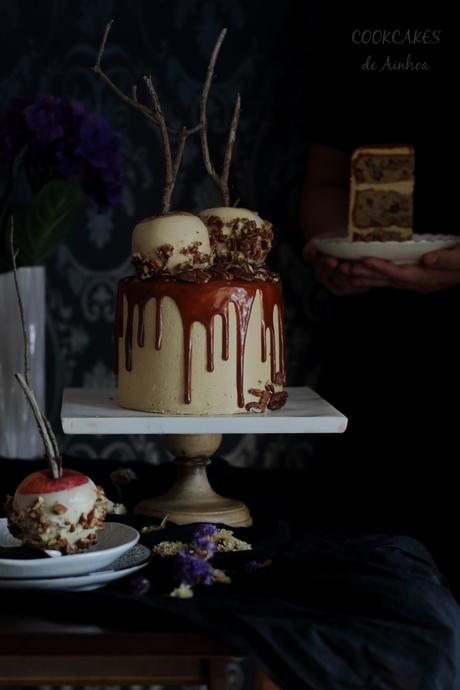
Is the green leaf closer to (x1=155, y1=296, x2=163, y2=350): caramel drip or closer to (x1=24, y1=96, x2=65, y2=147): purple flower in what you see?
(x1=24, y1=96, x2=65, y2=147): purple flower

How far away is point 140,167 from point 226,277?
953 mm

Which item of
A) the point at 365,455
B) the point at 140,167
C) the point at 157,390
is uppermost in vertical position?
the point at 140,167

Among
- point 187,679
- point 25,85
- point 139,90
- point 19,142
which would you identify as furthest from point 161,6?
point 187,679

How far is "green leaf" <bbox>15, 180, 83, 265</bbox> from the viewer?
1828 millimetres

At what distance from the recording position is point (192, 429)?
4.04ft

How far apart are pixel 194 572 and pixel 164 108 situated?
1.36 m

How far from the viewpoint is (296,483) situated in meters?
1.63

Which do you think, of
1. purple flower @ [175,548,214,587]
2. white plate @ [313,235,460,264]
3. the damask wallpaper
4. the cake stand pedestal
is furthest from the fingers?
purple flower @ [175,548,214,587]

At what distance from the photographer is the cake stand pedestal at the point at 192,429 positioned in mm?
1229

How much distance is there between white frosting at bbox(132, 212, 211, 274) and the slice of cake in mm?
591

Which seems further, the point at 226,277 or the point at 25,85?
the point at 25,85

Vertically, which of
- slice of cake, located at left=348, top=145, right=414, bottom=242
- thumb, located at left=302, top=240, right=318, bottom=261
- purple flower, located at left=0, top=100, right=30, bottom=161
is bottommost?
thumb, located at left=302, top=240, right=318, bottom=261

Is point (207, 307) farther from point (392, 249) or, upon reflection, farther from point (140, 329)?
point (392, 249)

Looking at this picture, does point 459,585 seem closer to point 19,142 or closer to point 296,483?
point 296,483
